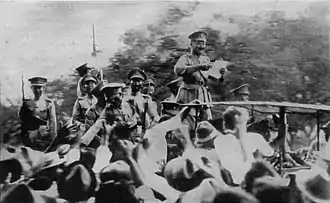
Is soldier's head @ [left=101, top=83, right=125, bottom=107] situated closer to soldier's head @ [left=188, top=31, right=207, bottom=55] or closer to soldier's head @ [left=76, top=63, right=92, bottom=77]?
soldier's head @ [left=76, top=63, right=92, bottom=77]

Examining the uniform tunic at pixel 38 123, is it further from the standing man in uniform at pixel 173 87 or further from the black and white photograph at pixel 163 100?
the standing man in uniform at pixel 173 87

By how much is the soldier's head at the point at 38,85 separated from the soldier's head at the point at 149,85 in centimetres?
43

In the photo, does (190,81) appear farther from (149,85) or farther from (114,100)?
(114,100)

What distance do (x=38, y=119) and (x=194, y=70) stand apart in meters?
0.70

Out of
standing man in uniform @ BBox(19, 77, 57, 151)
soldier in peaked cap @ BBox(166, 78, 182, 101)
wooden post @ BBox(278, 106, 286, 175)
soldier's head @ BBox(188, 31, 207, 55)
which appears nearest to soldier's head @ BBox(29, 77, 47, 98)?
standing man in uniform @ BBox(19, 77, 57, 151)

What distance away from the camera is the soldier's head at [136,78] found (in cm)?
212

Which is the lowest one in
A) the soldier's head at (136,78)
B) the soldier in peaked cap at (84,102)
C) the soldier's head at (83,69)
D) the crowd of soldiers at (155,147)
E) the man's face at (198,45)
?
the crowd of soldiers at (155,147)

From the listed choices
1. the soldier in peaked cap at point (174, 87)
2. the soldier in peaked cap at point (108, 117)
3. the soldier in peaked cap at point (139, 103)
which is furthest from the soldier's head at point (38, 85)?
the soldier in peaked cap at point (174, 87)

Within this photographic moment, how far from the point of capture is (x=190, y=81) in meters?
2.13

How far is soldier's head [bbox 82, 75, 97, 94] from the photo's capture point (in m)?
2.13

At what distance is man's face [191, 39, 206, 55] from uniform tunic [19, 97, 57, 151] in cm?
65

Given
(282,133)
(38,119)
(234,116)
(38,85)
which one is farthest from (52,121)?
(282,133)

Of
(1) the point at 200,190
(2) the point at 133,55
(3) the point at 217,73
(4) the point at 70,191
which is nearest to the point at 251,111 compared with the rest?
(3) the point at 217,73

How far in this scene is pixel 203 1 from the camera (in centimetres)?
211
